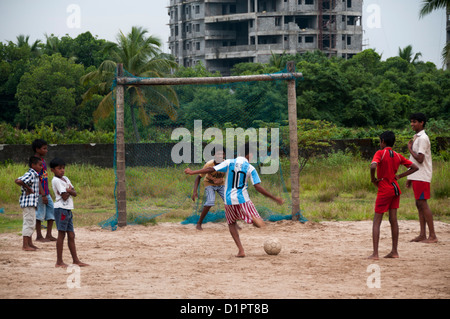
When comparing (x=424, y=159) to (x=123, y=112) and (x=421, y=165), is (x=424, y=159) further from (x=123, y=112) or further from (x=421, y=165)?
(x=123, y=112)

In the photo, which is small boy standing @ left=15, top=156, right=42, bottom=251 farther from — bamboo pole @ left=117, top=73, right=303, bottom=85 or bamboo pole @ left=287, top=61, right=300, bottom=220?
bamboo pole @ left=287, top=61, right=300, bottom=220

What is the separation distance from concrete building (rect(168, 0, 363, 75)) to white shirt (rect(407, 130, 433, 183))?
210 ft

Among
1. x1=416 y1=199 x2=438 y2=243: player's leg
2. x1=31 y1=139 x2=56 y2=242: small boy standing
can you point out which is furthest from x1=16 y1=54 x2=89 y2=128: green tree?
x1=416 y1=199 x2=438 y2=243: player's leg

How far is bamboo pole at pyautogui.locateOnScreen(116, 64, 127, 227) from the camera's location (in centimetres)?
1196

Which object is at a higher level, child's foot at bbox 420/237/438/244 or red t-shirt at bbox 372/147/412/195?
red t-shirt at bbox 372/147/412/195

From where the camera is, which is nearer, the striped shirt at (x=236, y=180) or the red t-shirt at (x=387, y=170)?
the red t-shirt at (x=387, y=170)

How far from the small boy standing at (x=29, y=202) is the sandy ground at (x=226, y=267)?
0.69 feet

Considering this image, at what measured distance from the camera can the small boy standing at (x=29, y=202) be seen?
9.16 meters

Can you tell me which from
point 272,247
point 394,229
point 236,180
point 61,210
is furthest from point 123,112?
point 394,229

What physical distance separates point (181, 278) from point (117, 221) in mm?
5068

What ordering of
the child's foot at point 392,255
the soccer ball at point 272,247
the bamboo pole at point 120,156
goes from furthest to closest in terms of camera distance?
1. the bamboo pole at point 120,156
2. the soccer ball at point 272,247
3. the child's foot at point 392,255

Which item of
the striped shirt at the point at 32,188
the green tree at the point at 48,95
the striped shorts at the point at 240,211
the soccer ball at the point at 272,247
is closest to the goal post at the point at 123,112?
the striped shirt at the point at 32,188

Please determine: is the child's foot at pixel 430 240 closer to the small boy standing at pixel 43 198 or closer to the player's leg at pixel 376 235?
the player's leg at pixel 376 235
